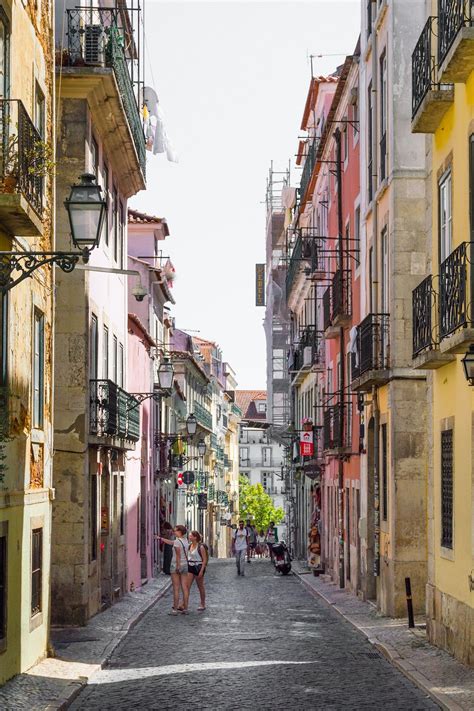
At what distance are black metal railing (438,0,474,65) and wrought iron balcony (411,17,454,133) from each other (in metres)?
0.50

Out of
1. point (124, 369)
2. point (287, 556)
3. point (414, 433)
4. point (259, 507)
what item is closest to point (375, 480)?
point (414, 433)

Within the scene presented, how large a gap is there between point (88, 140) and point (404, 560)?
8.50 m

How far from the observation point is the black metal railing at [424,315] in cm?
1722

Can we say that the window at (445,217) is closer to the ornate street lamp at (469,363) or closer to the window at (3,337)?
the ornate street lamp at (469,363)

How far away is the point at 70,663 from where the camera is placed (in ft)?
54.7

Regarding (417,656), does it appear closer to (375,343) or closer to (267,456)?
(375,343)

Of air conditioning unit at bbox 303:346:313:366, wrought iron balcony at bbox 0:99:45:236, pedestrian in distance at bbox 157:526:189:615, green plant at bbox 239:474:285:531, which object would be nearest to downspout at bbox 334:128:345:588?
pedestrian in distance at bbox 157:526:189:615

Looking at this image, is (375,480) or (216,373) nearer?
(375,480)

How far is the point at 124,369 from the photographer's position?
30.4m

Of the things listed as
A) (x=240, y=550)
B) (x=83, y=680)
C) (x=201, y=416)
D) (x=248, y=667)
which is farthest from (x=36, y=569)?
(x=201, y=416)

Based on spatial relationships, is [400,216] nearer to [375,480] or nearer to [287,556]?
[375,480]

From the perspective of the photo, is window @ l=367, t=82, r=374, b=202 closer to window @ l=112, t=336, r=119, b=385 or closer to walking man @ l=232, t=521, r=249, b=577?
window @ l=112, t=336, r=119, b=385

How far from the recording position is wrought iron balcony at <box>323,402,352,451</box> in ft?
105

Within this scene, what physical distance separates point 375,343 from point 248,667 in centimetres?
897
